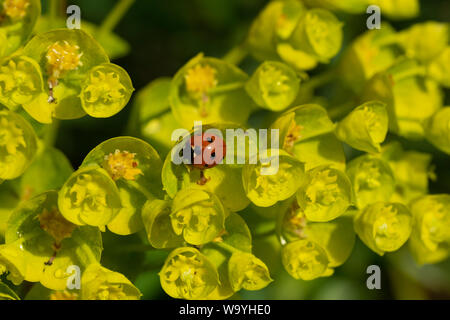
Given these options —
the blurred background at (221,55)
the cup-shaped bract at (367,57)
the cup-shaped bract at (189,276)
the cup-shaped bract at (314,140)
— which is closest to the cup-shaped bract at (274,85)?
the cup-shaped bract at (314,140)

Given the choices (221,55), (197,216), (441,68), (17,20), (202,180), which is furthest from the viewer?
(221,55)

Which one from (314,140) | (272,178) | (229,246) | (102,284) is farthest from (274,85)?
(102,284)

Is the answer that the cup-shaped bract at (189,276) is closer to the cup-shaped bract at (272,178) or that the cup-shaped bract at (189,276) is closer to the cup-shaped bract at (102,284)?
the cup-shaped bract at (102,284)

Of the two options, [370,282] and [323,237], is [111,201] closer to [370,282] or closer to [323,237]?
[323,237]

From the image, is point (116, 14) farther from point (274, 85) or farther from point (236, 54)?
point (274, 85)

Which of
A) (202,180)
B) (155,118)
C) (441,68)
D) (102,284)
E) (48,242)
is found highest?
(441,68)

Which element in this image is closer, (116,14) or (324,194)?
(324,194)
